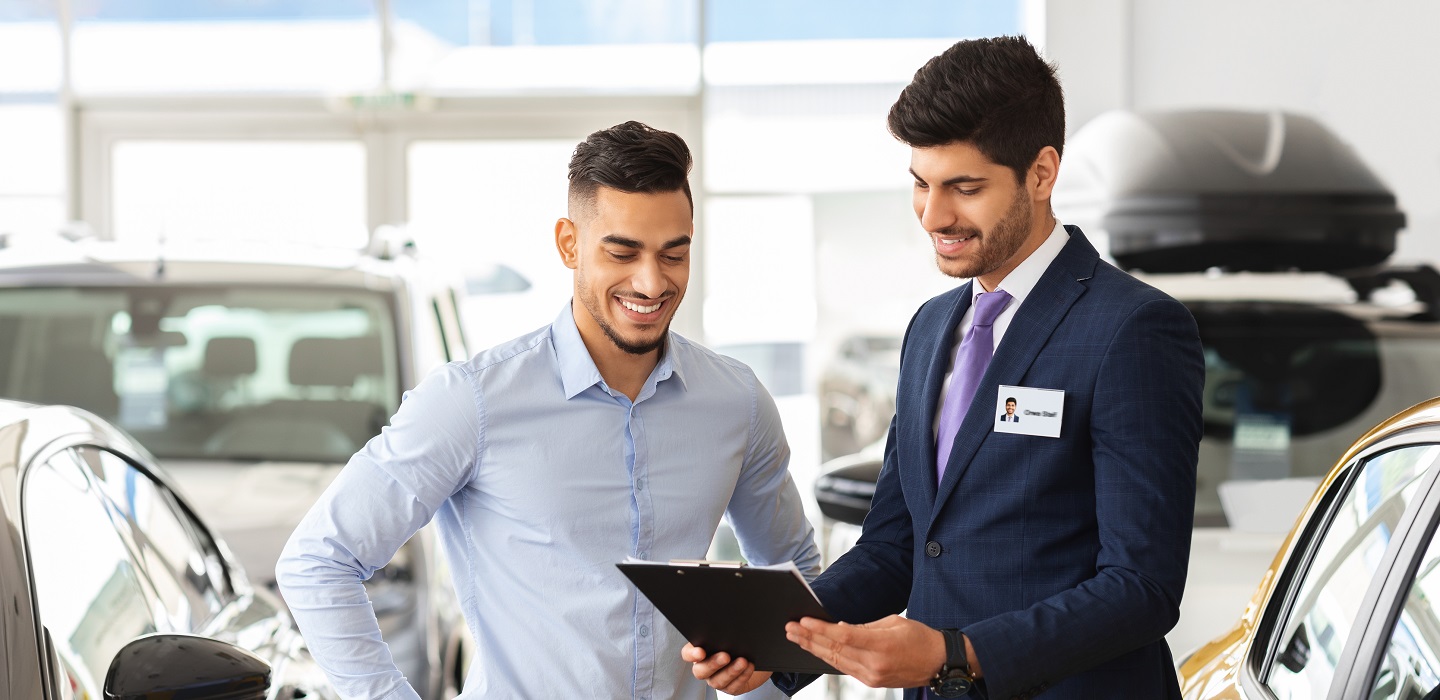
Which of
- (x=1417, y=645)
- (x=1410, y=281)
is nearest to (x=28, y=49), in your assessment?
(x=1410, y=281)

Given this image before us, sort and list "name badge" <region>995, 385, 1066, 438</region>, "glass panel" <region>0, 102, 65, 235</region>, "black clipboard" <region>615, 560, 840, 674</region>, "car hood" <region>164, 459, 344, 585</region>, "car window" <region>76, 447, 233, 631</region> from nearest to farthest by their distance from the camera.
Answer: "black clipboard" <region>615, 560, 840, 674</region> < "name badge" <region>995, 385, 1066, 438</region> < "car window" <region>76, 447, 233, 631</region> < "car hood" <region>164, 459, 344, 585</region> < "glass panel" <region>0, 102, 65, 235</region>

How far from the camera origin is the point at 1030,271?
6.23 feet

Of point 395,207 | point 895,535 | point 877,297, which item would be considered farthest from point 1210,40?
point 895,535

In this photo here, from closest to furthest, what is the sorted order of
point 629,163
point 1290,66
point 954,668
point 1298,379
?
point 954,668, point 629,163, point 1298,379, point 1290,66

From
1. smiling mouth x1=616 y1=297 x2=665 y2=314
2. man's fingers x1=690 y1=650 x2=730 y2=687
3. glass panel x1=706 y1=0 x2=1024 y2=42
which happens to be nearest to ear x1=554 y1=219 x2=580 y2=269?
smiling mouth x1=616 y1=297 x2=665 y2=314

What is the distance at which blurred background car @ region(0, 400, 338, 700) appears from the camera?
193 centimetres

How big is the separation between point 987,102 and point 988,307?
0.28 m

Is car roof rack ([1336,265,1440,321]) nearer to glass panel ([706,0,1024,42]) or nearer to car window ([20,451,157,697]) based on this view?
glass panel ([706,0,1024,42])

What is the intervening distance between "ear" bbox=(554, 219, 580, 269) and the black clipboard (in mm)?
482

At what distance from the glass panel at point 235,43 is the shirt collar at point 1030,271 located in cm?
673

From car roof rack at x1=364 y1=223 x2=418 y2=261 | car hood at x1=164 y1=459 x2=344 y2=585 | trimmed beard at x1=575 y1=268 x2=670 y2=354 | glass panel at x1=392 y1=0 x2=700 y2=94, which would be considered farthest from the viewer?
glass panel at x1=392 y1=0 x2=700 y2=94

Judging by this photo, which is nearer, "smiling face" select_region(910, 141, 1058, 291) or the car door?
the car door

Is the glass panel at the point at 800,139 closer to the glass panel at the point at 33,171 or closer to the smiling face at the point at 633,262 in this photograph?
the glass panel at the point at 33,171

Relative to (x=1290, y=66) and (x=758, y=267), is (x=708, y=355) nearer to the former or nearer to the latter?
(x=1290, y=66)
